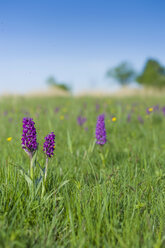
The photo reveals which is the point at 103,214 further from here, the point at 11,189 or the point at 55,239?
the point at 11,189

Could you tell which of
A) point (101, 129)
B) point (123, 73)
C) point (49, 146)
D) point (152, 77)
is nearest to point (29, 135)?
point (49, 146)

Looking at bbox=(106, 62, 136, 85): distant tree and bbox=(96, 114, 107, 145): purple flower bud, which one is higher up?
bbox=(106, 62, 136, 85): distant tree

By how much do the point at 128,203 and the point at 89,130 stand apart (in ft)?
9.62

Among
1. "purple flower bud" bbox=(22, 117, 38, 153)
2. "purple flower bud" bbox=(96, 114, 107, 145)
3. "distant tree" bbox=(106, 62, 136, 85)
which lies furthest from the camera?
"distant tree" bbox=(106, 62, 136, 85)

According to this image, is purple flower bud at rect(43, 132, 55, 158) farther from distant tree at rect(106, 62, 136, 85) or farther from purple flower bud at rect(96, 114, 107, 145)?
distant tree at rect(106, 62, 136, 85)

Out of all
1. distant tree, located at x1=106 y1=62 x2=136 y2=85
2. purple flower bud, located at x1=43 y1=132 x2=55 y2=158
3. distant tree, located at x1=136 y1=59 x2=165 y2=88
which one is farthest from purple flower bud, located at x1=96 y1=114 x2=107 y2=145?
distant tree, located at x1=106 y1=62 x2=136 y2=85

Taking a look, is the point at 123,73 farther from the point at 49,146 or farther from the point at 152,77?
the point at 49,146

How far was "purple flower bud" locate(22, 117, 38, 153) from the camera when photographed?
5.33ft

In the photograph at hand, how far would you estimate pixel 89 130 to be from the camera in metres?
4.53

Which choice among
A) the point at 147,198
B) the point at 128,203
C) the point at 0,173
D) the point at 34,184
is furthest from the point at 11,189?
the point at 147,198

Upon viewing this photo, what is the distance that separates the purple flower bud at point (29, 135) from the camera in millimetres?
1626

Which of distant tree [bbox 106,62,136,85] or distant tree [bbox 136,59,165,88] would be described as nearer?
distant tree [bbox 136,59,165,88]

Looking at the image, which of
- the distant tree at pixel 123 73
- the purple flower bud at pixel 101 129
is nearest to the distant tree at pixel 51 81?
the distant tree at pixel 123 73

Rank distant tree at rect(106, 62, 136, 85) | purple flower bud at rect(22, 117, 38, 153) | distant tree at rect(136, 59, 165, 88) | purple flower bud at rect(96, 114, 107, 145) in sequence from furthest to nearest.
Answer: distant tree at rect(106, 62, 136, 85)
distant tree at rect(136, 59, 165, 88)
purple flower bud at rect(96, 114, 107, 145)
purple flower bud at rect(22, 117, 38, 153)
